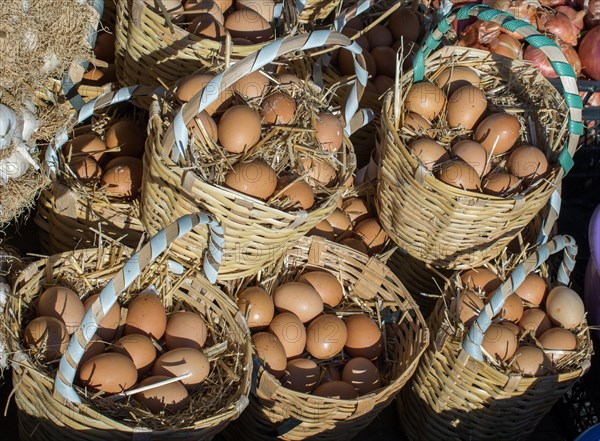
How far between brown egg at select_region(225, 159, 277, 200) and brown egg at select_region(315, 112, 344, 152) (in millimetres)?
345

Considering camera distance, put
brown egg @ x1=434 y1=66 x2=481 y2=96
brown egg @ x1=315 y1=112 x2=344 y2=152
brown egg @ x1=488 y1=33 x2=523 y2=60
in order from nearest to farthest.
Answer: brown egg @ x1=315 y1=112 x2=344 y2=152 → brown egg @ x1=434 y1=66 x2=481 y2=96 → brown egg @ x1=488 y1=33 x2=523 y2=60

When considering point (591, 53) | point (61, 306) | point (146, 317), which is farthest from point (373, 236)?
point (591, 53)

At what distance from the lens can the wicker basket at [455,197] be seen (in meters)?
2.50

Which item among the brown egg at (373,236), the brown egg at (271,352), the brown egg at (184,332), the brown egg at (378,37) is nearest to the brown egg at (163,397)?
the brown egg at (184,332)

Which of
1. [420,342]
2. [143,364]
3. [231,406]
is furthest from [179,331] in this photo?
[420,342]

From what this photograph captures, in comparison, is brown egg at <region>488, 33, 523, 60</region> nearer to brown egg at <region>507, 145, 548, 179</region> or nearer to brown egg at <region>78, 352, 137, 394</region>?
brown egg at <region>507, 145, 548, 179</region>

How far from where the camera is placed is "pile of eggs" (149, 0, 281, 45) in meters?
2.60

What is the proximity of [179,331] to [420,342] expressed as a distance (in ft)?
2.58

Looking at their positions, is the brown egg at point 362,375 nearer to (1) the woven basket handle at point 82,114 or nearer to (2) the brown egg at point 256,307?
(2) the brown egg at point 256,307

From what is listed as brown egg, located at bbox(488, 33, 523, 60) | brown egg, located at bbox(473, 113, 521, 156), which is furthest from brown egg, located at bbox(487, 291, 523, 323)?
brown egg, located at bbox(488, 33, 523, 60)

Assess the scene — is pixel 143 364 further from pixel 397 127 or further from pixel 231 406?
pixel 397 127

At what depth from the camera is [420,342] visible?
8.11 feet

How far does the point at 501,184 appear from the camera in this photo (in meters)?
2.63

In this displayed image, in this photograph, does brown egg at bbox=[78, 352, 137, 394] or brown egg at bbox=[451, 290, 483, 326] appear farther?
brown egg at bbox=[451, 290, 483, 326]
